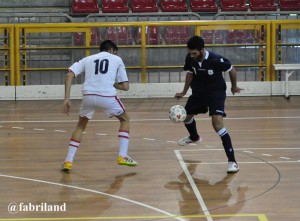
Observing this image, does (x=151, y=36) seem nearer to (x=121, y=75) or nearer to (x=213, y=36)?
(x=213, y=36)

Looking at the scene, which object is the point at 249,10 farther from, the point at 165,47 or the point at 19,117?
the point at 19,117

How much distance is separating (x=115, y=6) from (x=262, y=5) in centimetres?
532

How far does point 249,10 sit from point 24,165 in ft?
54.8

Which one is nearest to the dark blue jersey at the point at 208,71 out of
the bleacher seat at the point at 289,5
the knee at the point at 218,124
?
the knee at the point at 218,124

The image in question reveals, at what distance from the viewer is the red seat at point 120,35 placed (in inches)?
811

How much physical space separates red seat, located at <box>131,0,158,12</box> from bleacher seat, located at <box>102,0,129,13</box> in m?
0.29

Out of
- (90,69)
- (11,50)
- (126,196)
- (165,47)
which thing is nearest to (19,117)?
(11,50)

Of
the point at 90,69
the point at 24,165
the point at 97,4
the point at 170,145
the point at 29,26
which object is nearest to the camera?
the point at 90,69

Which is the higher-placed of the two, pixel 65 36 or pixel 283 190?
pixel 65 36

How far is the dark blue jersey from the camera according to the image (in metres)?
9.84

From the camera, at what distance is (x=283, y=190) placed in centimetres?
852

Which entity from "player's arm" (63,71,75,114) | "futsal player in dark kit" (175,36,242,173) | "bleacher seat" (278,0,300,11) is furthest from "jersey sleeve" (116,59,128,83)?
"bleacher seat" (278,0,300,11)

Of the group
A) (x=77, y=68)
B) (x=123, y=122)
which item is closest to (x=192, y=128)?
(x=123, y=122)

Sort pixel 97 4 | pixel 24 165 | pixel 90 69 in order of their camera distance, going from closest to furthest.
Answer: pixel 90 69 → pixel 24 165 → pixel 97 4
